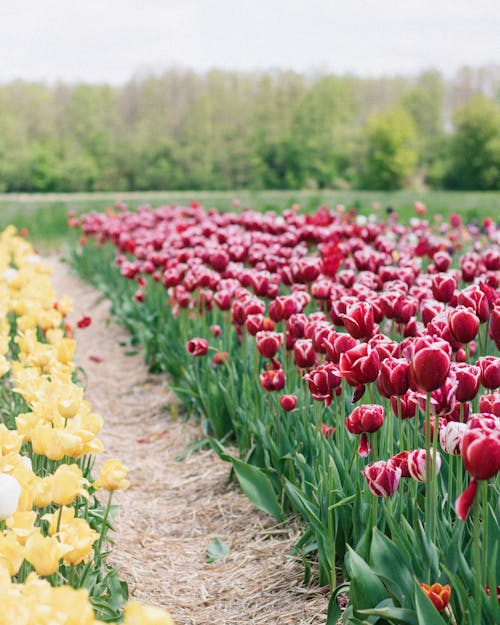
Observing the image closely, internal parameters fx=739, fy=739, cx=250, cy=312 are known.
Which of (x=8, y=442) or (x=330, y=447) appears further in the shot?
(x=330, y=447)

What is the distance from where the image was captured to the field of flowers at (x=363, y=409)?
183cm

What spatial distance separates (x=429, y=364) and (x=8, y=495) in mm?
1025

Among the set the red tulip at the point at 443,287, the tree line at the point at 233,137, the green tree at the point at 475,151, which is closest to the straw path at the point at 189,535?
the red tulip at the point at 443,287

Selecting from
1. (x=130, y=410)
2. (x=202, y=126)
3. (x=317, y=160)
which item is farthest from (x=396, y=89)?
(x=130, y=410)

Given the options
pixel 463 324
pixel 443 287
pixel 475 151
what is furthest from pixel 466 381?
pixel 475 151

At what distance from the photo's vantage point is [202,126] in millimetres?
52719

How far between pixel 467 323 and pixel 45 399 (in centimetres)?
132

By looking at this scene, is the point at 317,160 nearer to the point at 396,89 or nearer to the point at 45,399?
the point at 396,89

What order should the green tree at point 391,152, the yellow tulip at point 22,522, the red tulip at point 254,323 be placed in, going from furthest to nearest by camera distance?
the green tree at point 391,152, the red tulip at point 254,323, the yellow tulip at point 22,522

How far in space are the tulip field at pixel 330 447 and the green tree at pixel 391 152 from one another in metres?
47.8

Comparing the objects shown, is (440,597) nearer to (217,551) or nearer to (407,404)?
(407,404)

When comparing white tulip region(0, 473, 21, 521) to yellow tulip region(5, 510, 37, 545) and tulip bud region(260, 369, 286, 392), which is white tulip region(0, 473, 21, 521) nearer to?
yellow tulip region(5, 510, 37, 545)

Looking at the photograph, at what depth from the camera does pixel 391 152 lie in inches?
1998

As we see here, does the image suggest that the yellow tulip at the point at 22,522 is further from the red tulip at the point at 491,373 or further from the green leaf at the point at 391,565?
the red tulip at the point at 491,373
